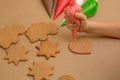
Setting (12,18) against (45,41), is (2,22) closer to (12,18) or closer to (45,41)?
(12,18)

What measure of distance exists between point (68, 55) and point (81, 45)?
7 centimetres

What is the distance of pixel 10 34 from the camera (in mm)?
912

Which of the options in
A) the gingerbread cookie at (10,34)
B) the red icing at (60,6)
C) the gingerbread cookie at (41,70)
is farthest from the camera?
the red icing at (60,6)

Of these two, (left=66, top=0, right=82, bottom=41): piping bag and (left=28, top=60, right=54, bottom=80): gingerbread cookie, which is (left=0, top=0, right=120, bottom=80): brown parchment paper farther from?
(left=66, top=0, right=82, bottom=41): piping bag

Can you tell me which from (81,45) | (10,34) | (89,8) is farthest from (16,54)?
(89,8)

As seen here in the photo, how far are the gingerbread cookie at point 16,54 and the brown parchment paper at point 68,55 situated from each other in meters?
0.02

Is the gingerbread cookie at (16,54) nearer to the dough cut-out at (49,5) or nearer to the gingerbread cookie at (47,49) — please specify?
the gingerbread cookie at (47,49)

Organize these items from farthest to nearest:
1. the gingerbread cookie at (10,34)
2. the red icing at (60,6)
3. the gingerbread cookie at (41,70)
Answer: the red icing at (60,6), the gingerbread cookie at (10,34), the gingerbread cookie at (41,70)

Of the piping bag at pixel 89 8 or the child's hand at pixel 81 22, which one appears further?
the piping bag at pixel 89 8

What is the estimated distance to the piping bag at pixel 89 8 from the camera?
3.16 ft

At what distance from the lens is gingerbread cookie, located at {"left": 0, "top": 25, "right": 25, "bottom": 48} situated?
2.89 ft

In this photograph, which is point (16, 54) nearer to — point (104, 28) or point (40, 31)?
point (40, 31)

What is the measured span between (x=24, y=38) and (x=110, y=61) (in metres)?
0.34


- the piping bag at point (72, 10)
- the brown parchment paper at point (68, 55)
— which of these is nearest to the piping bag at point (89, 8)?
the brown parchment paper at point (68, 55)
